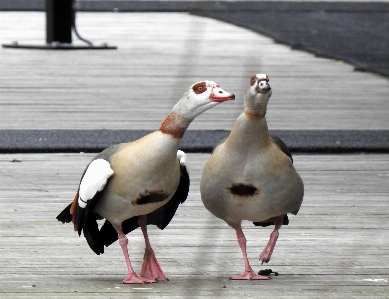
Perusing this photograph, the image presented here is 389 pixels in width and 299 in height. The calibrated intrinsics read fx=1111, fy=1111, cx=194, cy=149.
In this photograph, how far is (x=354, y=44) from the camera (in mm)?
14305

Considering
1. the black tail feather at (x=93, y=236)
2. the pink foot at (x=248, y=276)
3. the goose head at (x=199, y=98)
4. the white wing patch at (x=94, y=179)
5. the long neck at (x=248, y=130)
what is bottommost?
the pink foot at (x=248, y=276)

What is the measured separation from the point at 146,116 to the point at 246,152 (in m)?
4.85

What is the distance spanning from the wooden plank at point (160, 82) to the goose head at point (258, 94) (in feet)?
8.00

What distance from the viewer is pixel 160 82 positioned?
1084 cm

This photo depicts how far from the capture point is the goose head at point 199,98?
3.83m

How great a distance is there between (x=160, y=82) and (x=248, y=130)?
695 centimetres

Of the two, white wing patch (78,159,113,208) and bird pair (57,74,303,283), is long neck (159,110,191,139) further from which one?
white wing patch (78,159,113,208)

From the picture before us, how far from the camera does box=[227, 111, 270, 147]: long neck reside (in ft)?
12.9

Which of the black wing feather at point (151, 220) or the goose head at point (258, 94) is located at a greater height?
the goose head at point (258, 94)

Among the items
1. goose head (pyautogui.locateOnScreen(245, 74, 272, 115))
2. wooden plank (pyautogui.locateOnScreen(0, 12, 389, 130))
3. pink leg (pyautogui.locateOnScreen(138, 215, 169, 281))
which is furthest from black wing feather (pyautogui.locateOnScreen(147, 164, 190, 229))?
wooden plank (pyautogui.locateOnScreen(0, 12, 389, 130))

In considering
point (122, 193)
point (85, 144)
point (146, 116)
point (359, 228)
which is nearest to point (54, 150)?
point (85, 144)

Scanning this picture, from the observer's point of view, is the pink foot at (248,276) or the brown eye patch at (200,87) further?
the pink foot at (248,276)

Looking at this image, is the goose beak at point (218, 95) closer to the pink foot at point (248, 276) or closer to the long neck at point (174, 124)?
the long neck at point (174, 124)

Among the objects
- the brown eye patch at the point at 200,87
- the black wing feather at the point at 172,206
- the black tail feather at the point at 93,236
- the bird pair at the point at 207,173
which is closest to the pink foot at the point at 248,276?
the bird pair at the point at 207,173
